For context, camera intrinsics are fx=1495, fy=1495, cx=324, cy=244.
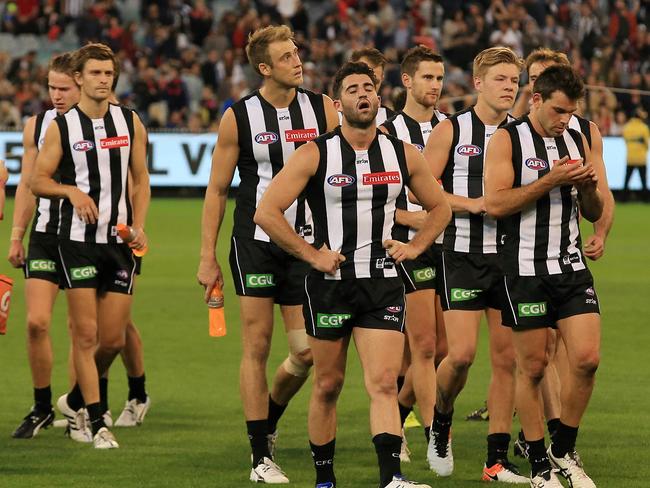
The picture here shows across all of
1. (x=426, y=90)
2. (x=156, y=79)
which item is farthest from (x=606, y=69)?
(x=426, y=90)

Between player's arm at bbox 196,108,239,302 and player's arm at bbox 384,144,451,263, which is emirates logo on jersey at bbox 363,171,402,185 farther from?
player's arm at bbox 196,108,239,302

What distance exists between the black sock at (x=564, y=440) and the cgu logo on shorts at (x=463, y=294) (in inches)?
35.9

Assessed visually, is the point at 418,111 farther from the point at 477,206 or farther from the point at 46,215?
the point at 46,215

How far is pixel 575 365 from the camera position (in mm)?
6898

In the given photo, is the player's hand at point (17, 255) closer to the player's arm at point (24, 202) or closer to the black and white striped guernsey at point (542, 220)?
the player's arm at point (24, 202)

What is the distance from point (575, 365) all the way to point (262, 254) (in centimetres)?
173

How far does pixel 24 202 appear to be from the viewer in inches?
360

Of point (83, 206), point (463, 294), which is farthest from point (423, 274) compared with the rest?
point (83, 206)

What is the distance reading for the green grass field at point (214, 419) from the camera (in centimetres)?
758

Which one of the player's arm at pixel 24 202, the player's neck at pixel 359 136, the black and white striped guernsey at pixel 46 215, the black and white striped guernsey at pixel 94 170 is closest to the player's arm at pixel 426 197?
the player's neck at pixel 359 136

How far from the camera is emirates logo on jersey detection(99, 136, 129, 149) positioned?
8.52 metres

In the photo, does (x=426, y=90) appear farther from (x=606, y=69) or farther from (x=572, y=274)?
(x=606, y=69)

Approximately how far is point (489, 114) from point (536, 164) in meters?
1.11

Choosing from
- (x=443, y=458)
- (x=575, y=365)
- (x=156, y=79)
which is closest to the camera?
(x=575, y=365)
